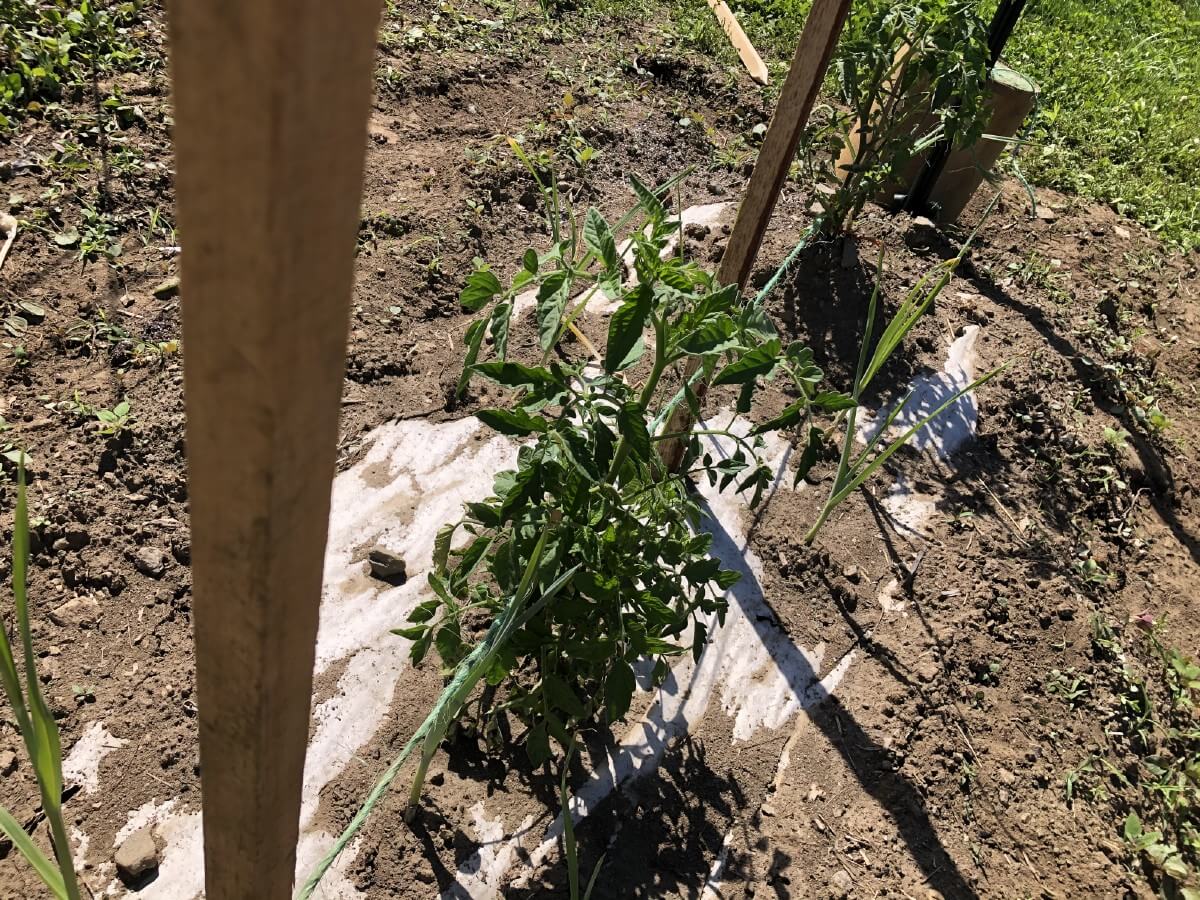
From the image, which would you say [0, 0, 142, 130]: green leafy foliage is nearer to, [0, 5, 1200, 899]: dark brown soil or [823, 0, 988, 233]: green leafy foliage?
[0, 5, 1200, 899]: dark brown soil

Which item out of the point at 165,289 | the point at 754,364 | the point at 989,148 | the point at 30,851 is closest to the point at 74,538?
the point at 165,289

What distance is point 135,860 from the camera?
1.60 metres

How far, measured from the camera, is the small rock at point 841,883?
1.87 m

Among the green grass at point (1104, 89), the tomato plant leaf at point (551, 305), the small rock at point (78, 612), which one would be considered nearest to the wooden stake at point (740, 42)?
the green grass at point (1104, 89)

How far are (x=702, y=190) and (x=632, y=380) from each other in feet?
3.63

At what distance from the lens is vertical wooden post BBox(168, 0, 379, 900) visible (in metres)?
0.50

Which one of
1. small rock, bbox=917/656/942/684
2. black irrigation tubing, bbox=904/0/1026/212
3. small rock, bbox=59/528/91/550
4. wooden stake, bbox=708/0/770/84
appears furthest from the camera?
wooden stake, bbox=708/0/770/84

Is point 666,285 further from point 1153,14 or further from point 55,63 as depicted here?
point 1153,14

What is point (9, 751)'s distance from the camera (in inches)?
67.1

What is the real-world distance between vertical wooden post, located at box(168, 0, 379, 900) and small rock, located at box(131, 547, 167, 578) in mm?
1323

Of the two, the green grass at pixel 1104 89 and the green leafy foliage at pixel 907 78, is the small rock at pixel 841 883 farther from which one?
the green grass at pixel 1104 89

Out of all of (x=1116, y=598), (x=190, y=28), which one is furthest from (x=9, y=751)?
(x=1116, y=598)

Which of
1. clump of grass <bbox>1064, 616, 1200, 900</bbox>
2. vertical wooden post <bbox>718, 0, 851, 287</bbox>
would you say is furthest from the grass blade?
clump of grass <bbox>1064, 616, 1200, 900</bbox>

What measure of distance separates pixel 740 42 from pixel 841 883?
3.90m
